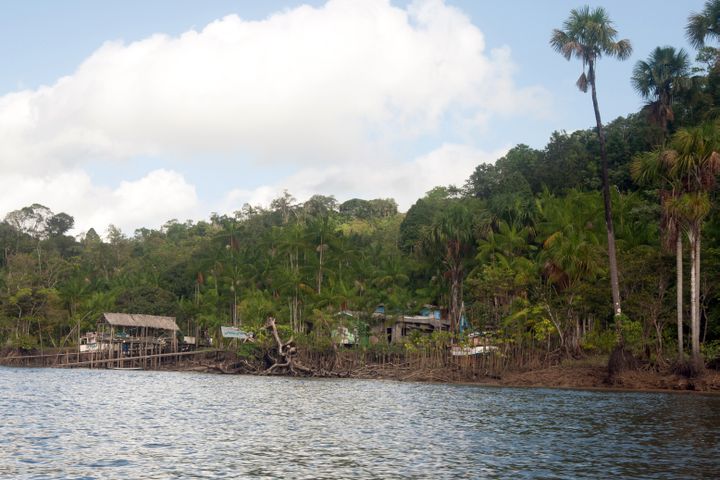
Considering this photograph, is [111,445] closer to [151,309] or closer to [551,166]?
[551,166]

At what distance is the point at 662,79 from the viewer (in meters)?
64.1

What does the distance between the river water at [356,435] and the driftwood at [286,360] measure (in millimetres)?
21803

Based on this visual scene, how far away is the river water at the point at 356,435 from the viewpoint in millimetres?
20391

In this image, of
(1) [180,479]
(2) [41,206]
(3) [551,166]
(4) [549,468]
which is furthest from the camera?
(2) [41,206]

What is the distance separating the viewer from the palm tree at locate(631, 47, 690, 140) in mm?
63938

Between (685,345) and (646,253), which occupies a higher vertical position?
(646,253)

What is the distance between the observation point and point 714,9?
2360 inches

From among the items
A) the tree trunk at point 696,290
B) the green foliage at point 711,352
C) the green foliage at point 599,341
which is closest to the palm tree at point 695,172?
the tree trunk at point 696,290

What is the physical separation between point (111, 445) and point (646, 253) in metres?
39.6

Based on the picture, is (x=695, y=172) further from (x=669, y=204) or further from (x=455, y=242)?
(x=455, y=242)

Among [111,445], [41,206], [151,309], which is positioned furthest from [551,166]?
[41,206]

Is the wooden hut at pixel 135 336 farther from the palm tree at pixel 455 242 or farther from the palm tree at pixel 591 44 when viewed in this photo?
the palm tree at pixel 591 44

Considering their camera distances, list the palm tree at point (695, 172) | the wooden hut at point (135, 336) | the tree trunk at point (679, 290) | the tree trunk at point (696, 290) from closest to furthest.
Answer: the palm tree at point (695, 172) < the tree trunk at point (696, 290) < the tree trunk at point (679, 290) < the wooden hut at point (135, 336)

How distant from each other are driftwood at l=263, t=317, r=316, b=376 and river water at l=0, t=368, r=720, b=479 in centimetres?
2180
